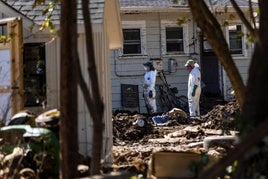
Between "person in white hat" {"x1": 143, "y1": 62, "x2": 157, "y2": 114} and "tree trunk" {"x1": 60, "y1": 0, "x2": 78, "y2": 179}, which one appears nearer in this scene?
"tree trunk" {"x1": 60, "y1": 0, "x2": 78, "y2": 179}

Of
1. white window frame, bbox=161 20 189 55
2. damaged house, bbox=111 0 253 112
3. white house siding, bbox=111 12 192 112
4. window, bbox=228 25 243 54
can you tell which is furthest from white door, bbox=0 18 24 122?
A: window, bbox=228 25 243 54

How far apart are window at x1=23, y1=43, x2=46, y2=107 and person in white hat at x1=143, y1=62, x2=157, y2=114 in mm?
11703

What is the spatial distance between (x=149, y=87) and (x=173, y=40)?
10.6ft

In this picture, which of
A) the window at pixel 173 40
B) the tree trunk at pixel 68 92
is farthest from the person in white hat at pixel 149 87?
the tree trunk at pixel 68 92

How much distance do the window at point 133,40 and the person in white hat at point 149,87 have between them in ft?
5.73

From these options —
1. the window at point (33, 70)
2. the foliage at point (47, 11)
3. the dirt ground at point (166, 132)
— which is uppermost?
the foliage at point (47, 11)

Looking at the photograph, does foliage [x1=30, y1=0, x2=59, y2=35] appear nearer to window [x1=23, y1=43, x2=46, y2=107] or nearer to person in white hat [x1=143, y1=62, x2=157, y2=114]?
window [x1=23, y1=43, x2=46, y2=107]

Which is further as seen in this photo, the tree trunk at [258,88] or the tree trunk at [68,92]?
the tree trunk at [68,92]

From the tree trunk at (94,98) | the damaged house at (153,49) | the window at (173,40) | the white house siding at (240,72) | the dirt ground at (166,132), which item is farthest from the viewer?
the white house siding at (240,72)

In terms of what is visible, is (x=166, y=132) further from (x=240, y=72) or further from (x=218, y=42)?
(x=218, y=42)

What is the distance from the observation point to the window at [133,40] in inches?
937

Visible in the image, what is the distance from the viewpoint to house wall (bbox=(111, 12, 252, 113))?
920 inches

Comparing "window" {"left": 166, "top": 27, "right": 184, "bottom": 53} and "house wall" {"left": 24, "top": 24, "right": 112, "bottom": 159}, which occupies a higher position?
"window" {"left": 166, "top": 27, "right": 184, "bottom": 53}

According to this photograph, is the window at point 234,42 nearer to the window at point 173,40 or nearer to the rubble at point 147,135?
the window at point 173,40
